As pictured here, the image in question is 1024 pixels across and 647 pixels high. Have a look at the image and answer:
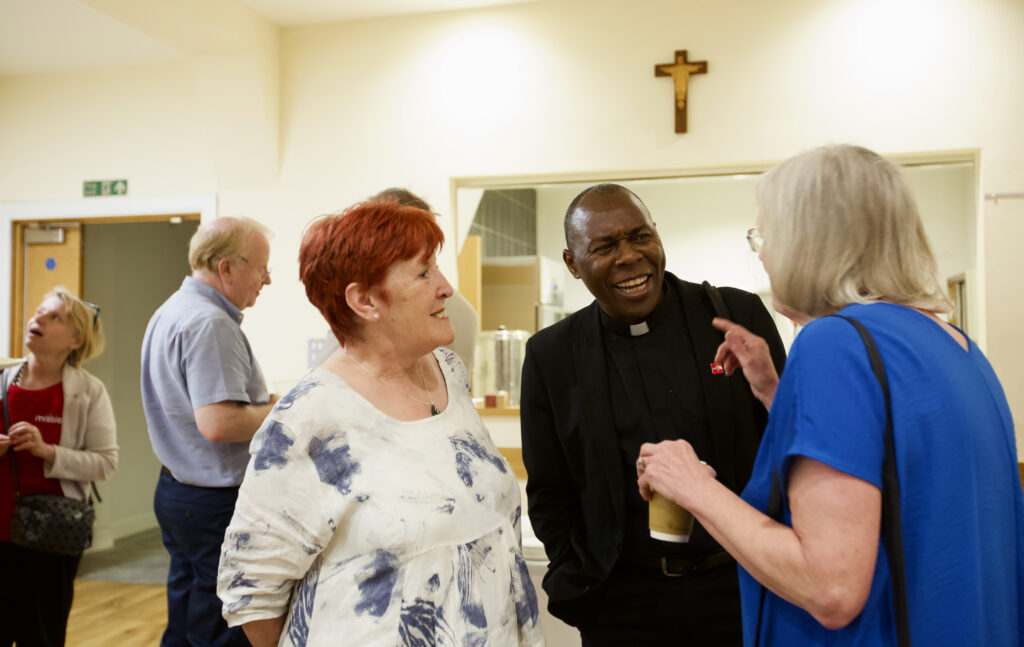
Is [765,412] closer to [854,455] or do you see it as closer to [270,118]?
[854,455]

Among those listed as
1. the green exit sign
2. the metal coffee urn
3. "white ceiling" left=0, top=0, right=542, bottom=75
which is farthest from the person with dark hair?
the green exit sign

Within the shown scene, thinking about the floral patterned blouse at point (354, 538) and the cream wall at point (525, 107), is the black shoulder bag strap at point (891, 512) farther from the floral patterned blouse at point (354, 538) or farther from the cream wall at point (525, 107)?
the cream wall at point (525, 107)

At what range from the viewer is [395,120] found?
14.7ft

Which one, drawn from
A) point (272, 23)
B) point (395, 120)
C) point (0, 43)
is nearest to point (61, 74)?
point (0, 43)

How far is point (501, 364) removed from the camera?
4570mm

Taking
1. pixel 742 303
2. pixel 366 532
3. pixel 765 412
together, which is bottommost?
pixel 366 532

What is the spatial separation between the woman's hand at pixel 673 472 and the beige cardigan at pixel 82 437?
2289 mm

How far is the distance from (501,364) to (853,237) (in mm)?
3574

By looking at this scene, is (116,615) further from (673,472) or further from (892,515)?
(892,515)

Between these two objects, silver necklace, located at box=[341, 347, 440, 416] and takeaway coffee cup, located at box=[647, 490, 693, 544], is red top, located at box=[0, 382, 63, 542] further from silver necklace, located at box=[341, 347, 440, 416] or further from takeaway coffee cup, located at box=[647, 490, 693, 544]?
takeaway coffee cup, located at box=[647, 490, 693, 544]

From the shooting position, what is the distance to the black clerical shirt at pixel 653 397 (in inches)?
64.0

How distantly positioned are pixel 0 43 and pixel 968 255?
533 centimetres

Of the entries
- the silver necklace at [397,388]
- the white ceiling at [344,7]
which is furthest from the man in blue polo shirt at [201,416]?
the white ceiling at [344,7]

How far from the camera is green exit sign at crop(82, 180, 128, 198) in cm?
493
